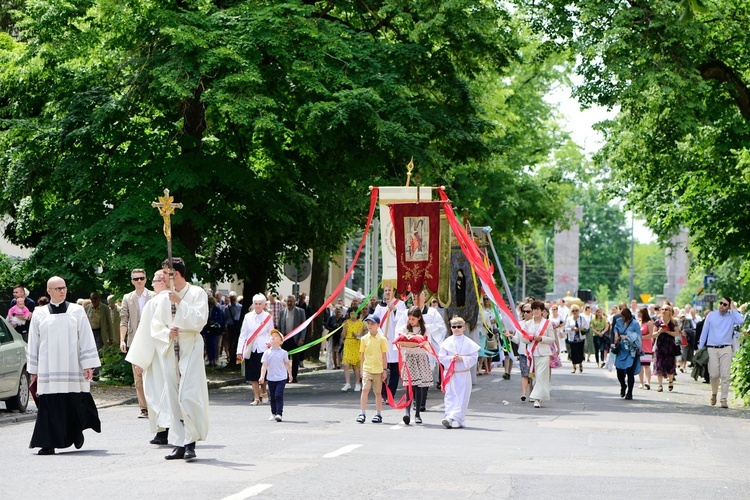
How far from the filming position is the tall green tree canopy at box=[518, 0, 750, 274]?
2422cm

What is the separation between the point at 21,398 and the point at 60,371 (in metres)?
6.23

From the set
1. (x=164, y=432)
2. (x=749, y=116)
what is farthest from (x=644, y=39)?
(x=164, y=432)

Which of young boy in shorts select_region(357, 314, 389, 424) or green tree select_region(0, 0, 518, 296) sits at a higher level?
green tree select_region(0, 0, 518, 296)

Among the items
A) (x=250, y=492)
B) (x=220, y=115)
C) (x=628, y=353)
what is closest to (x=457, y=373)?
(x=628, y=353)

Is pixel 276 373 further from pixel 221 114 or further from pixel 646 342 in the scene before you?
pixel 646 342

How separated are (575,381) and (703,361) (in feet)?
12.4

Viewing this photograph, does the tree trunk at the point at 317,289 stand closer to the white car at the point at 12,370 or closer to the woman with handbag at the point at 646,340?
the woman with handbag at the point at 646,340

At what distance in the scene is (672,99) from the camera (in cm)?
2403

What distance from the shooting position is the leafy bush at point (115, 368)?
2558cm

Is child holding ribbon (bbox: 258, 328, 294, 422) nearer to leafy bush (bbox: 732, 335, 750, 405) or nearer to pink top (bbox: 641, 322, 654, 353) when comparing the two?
leafy bush (bbox: 732, 335, 750, 405)

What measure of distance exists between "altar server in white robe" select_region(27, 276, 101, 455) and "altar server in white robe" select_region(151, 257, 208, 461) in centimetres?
123

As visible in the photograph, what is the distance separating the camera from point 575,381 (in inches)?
1267

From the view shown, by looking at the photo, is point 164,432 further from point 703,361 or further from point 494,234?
point 494,234

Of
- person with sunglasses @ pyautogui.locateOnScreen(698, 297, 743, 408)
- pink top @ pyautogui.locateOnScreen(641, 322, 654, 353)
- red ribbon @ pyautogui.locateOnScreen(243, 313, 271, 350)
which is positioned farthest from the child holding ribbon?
pink top @ pyautogui.locateOnScreen(641, 322, 654, 353)
